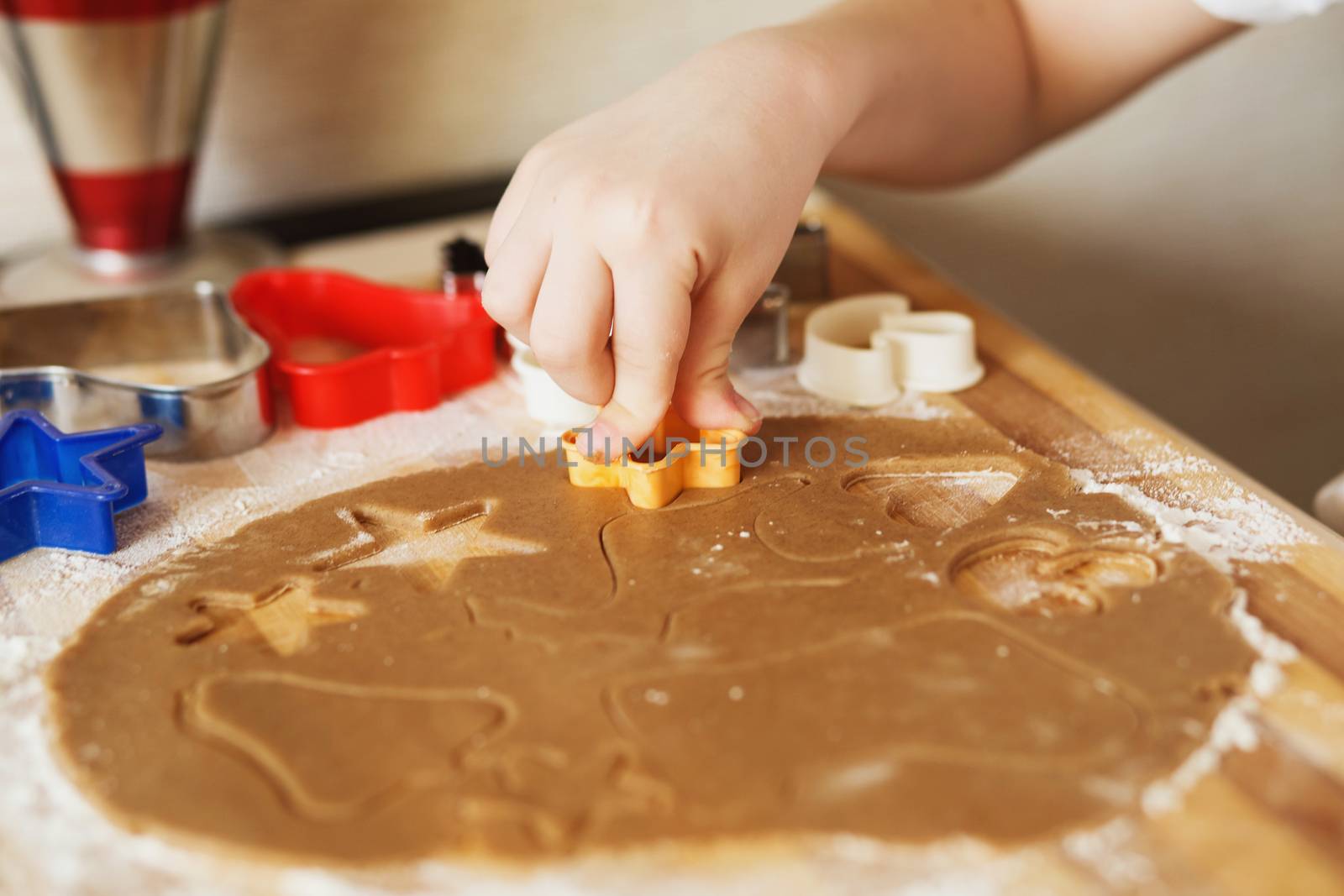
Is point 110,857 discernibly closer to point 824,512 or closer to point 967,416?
point 824,512

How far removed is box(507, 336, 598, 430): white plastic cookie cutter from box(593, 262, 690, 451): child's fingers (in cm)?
13

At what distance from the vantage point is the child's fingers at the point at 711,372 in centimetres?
75

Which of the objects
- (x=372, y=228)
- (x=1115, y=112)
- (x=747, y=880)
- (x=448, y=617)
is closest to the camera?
(x=747, y=880)

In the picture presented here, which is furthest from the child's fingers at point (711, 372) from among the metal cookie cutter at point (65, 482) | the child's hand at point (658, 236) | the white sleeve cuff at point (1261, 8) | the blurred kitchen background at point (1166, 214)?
A: the blurred kitchen background at point (1166, 214)

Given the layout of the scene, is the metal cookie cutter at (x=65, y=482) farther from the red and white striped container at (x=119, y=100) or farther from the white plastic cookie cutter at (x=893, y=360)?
the white plastic cookie cutter at (x=893, y=360)

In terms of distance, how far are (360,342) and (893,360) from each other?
1.43 ft

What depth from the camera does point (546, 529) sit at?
76cm

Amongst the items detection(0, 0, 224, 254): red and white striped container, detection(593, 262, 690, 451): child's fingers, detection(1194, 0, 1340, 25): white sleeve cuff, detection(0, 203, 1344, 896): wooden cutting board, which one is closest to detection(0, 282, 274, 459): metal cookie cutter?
detection(0, 203, 1344, 896): wooden cutting board

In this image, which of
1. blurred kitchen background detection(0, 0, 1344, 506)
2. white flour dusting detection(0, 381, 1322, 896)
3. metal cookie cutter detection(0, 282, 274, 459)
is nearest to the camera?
white flour dusting detection(0, 381, 1322, 896)

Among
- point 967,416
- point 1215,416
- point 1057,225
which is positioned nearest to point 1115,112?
point 1057,225

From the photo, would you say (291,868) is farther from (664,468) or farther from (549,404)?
(549,404)

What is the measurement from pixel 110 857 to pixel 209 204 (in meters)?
0.89

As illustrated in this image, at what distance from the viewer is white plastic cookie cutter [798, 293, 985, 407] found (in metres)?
0.91

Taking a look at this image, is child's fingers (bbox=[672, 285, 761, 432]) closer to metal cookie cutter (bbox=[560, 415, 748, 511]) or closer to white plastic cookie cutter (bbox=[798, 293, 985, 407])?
metal cookie cutter (bbox=[560, 415, 748, 511])
